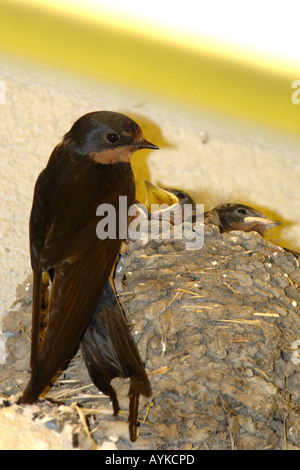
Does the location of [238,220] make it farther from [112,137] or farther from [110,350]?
[110,350]

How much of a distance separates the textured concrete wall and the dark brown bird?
91 cm

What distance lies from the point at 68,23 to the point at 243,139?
1081mm

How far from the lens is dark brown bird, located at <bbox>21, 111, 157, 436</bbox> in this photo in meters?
2.08

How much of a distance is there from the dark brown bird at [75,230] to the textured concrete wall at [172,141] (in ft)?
3.00

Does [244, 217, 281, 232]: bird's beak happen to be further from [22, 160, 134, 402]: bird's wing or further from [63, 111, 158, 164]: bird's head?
[22, 160, 134, 402]: bird's wing

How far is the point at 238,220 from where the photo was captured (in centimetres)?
297

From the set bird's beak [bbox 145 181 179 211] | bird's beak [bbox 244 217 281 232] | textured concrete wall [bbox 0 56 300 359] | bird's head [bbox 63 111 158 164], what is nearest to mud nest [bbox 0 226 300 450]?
bird's beak [bbox 244 217 281 232]

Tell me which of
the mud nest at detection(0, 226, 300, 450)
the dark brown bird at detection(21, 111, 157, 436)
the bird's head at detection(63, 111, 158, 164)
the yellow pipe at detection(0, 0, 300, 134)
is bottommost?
the mud nest at detection(0, 226, 300, 450)

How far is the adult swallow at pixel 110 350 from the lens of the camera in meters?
2.24

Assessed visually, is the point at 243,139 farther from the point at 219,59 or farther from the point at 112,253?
the point at 112,253

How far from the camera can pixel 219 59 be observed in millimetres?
3350

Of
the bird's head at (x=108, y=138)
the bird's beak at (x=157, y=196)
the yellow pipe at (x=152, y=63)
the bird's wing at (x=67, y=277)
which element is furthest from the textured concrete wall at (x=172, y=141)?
the bird's wing at (x=67, y=277)

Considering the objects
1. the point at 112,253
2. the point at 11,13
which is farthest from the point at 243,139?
the point at 112,253

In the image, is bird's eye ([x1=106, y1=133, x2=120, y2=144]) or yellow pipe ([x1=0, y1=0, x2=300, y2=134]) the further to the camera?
yellow pipe ([x1=0, y1=0, x2=300, y2=134])
